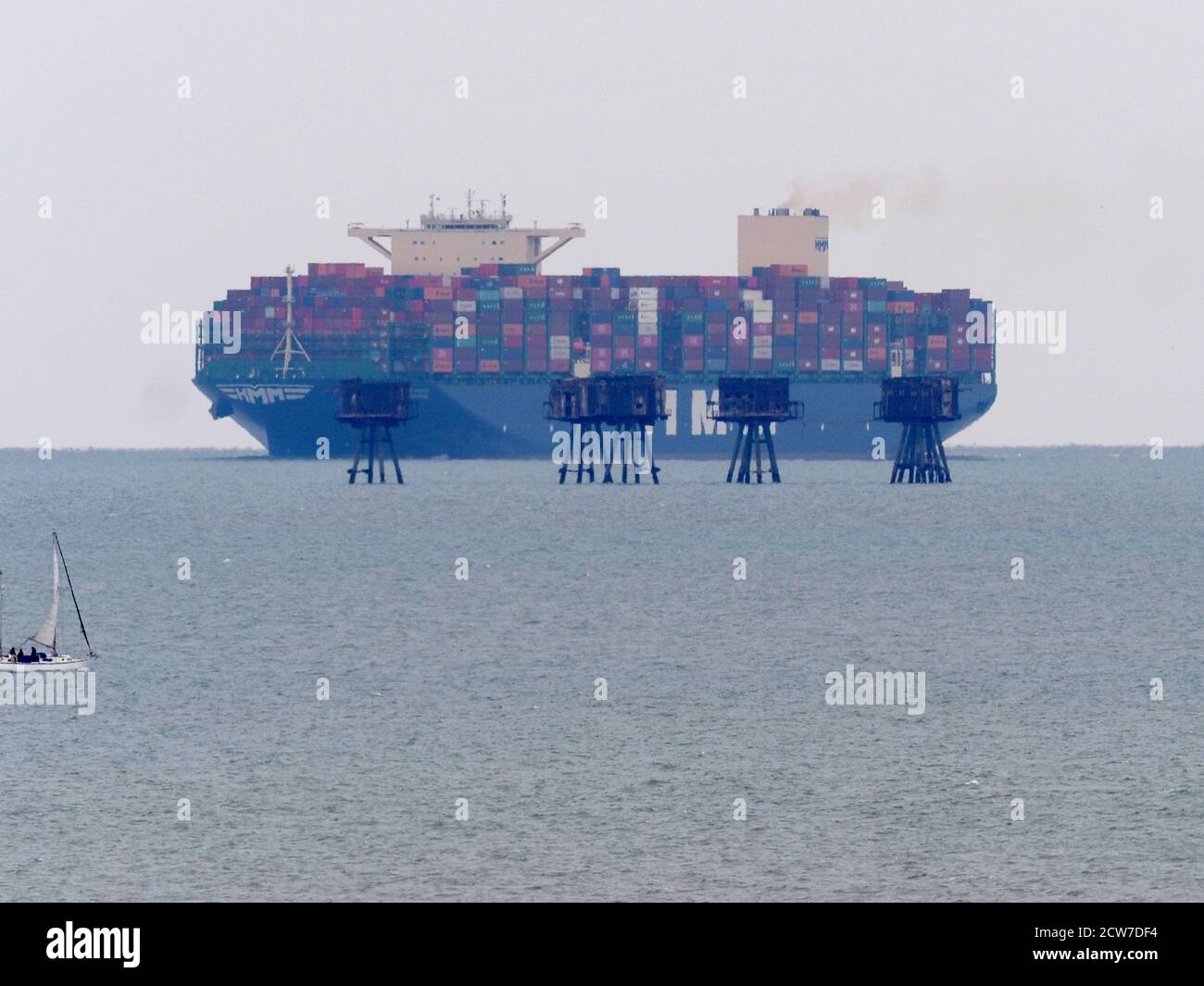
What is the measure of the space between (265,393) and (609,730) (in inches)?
5333

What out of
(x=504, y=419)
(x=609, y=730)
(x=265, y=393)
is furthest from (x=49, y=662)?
(x=504, y=419)

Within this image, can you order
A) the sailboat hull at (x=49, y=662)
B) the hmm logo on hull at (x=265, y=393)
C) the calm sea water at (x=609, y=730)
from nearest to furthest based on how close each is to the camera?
the calm sea water at (x=609, y=730)
the sailboat hull at (x=49, y=662)
the hmm logo on hull at (x=265, y=393)

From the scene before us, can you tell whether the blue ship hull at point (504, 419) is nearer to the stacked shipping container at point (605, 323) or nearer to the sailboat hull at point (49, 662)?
the stacked shipping container at point (605, 323)

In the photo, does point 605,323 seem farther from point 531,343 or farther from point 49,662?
point 49,662

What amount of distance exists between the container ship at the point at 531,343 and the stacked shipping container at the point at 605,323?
0.15m

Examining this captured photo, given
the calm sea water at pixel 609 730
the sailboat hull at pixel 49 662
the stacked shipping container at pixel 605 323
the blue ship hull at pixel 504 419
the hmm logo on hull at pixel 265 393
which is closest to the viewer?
the calm sea water at pixel 609 730

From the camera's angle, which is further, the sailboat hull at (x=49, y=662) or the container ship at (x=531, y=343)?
the container ship at (x=531, y=343)

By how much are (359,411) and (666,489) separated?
22249 millimetres

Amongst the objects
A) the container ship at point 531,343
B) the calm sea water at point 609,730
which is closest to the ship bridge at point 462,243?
Result: the container ship at point 531,343

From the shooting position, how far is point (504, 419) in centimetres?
17350

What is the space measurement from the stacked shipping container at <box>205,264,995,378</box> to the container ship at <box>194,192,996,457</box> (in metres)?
0.15

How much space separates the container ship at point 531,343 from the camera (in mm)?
171875

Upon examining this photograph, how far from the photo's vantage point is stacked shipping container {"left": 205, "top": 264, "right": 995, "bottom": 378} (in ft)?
567

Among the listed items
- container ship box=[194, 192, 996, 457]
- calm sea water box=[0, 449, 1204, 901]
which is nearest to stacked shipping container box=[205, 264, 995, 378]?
container ship box=[194, 192, 996, 457]
